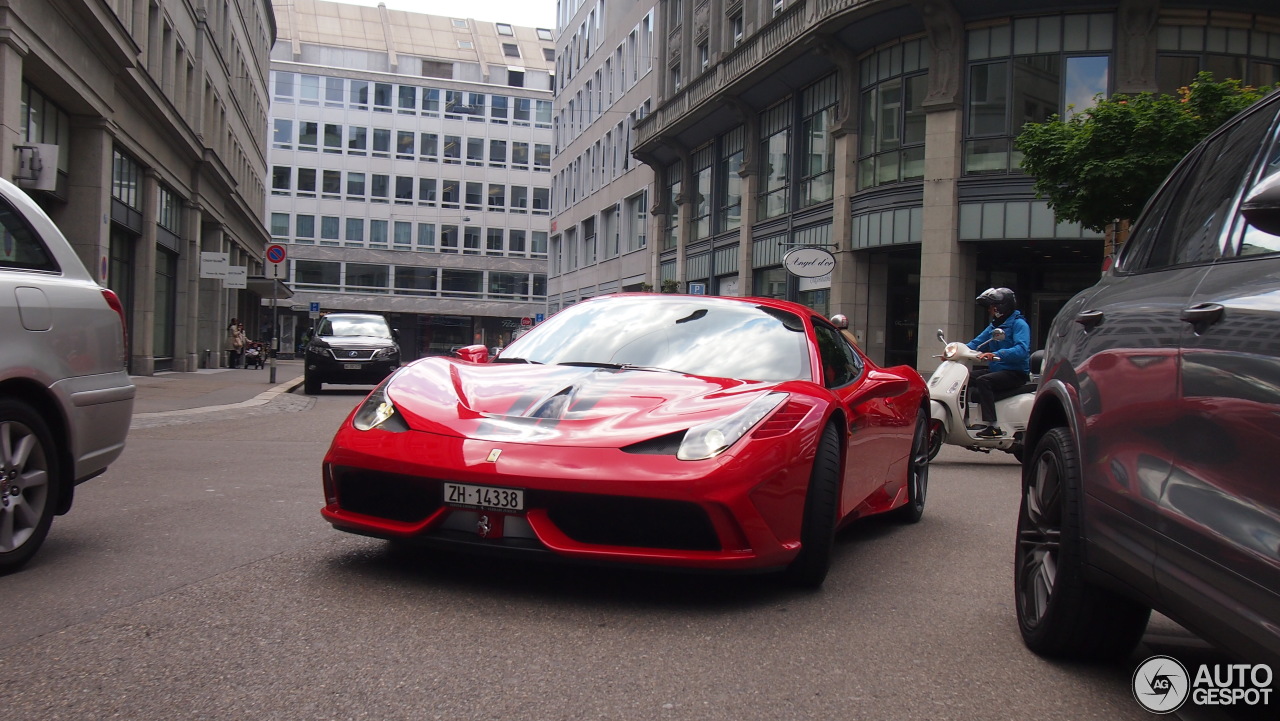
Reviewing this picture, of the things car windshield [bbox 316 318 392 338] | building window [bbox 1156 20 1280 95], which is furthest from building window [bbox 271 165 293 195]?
building window [bbox 1156 20 1280 95]

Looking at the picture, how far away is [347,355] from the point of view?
20.7 metres

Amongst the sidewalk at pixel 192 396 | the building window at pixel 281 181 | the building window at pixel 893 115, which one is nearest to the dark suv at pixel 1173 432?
the sidewalk at pixel 192 396

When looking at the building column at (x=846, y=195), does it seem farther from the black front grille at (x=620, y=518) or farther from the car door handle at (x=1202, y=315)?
the car door handle at (x=1202, y=315)

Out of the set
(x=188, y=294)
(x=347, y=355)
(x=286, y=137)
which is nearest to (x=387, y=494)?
(x=347, y=355)

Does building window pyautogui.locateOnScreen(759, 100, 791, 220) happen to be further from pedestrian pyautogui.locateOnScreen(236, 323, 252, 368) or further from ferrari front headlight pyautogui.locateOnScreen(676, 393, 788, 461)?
ferrari front headlight pyautogui.locateOnScreen(676, 393, 788, 461)

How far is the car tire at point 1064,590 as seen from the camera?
3303 mm

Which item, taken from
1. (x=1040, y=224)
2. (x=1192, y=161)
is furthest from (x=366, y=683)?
(x=1040, y=224)

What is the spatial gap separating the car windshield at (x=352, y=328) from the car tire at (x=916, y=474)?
16194mm

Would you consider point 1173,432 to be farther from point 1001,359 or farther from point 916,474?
point 1001,359

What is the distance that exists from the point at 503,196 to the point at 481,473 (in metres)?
76.1

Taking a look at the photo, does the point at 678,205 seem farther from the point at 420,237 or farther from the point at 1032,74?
the point at 420,237

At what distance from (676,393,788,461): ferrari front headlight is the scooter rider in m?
6.63

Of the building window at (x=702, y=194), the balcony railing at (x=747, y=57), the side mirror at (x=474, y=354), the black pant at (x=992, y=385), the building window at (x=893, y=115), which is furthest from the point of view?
the building window at (x=702, y=194)
